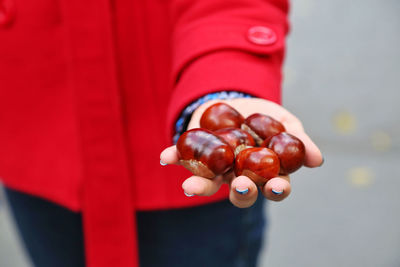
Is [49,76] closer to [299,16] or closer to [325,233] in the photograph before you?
[325,233]

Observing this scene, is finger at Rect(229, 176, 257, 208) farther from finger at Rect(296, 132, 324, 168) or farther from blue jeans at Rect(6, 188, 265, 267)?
blue jeans at Rect(6, 188, 265, 267)

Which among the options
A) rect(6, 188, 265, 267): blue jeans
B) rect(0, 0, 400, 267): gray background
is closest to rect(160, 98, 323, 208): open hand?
rect(6, 188, 265, 267): blue jeans

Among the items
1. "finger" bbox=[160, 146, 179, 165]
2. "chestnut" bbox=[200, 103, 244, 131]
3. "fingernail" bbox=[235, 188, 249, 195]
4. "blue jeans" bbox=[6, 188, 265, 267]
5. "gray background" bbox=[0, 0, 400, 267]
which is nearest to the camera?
"fingernail" bbox=[235, 188, 249, 195]

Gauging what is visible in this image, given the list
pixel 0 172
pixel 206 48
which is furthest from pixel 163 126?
pixel 0 172

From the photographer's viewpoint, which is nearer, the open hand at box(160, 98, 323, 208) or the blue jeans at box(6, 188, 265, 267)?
the open hand at box(160, 98, 323, 208)

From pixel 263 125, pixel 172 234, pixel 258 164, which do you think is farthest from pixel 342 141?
pixel 258 164

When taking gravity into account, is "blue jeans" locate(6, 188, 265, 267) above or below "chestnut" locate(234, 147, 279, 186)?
below
